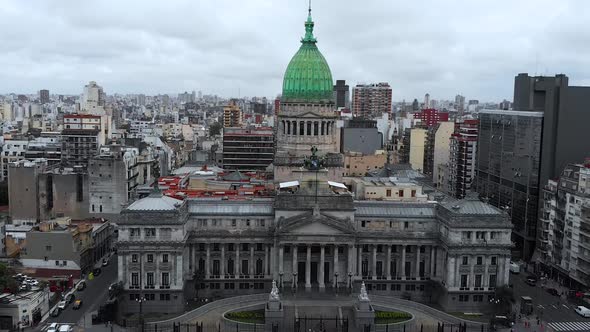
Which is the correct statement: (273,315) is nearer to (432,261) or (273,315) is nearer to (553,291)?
(432,261)

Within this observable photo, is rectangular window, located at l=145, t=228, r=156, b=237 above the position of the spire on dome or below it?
below

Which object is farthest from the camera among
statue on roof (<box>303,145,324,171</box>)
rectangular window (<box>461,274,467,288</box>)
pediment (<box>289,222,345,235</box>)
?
statue on roof (<box>303,145,324,171</box>)

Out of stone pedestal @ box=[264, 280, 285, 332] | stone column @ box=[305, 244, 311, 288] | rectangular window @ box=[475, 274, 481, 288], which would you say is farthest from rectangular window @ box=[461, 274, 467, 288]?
stone pedestal @ box=[264, 280, 285, 332]

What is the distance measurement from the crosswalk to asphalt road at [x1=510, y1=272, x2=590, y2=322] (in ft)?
4.54

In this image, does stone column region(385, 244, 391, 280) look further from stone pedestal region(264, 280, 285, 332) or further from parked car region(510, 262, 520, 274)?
parked car region(510, 262, 520, 274)

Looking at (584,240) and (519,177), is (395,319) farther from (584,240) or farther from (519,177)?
(519,177)

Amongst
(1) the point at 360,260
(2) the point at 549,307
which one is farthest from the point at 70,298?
(2) the point at 549,307

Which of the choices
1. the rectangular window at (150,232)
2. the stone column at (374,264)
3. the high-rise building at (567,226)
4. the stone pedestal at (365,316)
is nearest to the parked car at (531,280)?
the high-rise building at (567,226)

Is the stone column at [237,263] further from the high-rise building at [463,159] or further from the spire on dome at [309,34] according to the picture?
the high-rise building at [463,159]

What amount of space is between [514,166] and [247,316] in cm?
7145

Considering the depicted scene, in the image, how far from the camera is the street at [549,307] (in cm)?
9703

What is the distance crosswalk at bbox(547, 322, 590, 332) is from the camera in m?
94.5

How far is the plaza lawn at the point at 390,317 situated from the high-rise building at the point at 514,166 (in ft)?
120

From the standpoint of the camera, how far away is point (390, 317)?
96188 millimetres
